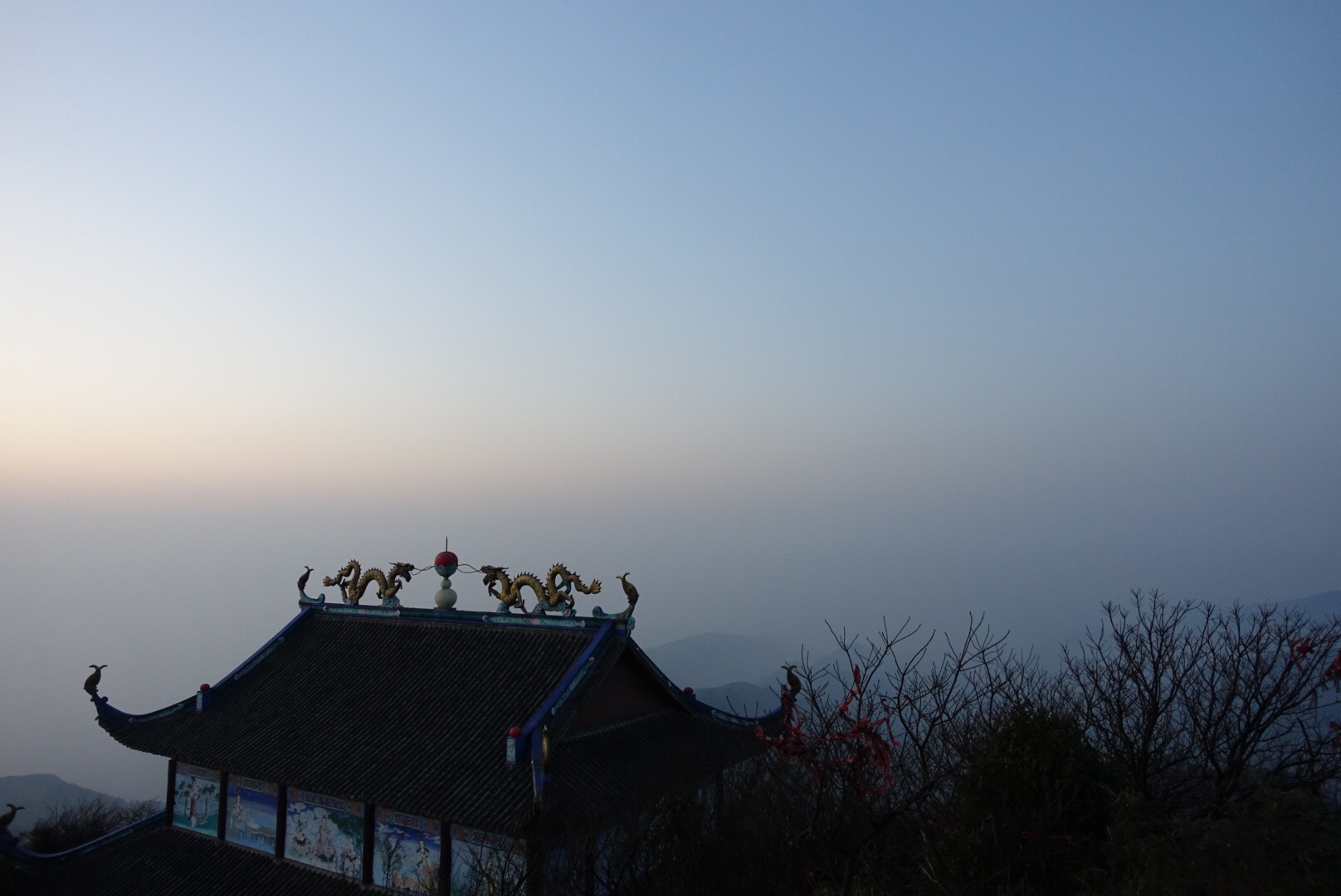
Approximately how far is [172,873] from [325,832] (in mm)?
3954

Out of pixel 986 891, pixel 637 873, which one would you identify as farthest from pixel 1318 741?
pixel 637 873

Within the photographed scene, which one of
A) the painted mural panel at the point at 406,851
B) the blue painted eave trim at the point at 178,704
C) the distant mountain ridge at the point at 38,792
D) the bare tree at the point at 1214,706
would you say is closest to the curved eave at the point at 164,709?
the blue painted eave trim at the point at 178,704

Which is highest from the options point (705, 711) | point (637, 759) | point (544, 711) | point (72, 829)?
point (544, 711)

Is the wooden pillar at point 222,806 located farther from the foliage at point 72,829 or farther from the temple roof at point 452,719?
the foliage at point 72,829

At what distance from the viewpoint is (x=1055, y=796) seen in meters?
8.47

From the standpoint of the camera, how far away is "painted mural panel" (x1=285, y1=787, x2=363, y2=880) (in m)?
15.4

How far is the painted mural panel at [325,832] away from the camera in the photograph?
1540 cm

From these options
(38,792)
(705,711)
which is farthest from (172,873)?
(38,792)

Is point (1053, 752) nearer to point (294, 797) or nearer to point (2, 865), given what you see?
point (294, 797)

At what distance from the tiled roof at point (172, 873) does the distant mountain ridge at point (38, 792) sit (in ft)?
318

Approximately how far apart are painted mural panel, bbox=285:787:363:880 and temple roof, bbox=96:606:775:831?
66 cm

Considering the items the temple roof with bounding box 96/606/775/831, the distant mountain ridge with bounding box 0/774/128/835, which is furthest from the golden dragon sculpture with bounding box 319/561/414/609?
the distant mountain ridge with bounding box 0/774/128/835

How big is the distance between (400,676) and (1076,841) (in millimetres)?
13842

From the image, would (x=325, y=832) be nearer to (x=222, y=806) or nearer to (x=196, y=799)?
(x=222, y=806)
